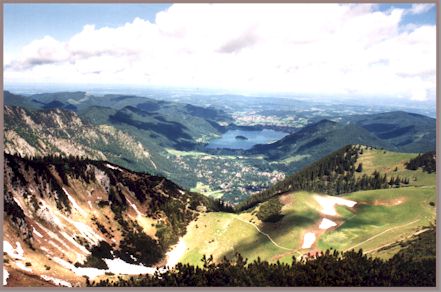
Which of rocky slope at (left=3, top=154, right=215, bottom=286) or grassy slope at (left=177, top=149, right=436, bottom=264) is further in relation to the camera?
grassy slope at (left=177, top=149, right=436, bottom=264)

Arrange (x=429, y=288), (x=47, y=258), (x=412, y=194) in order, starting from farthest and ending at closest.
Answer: (x=412, y=194) < (x=47, y=258) < (x=429, y=288)

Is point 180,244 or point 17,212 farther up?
point 17,212

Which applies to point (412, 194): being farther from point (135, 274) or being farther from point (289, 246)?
point (135, 274)

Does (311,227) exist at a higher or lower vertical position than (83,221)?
lower

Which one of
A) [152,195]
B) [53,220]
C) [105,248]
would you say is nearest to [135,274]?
[105,248]

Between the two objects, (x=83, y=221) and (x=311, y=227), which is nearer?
(x=83, y=221)

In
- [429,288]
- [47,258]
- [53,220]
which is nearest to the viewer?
[429,288]

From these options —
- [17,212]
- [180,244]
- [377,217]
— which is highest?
[17,212]

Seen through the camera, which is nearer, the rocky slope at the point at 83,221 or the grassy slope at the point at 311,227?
the rocky slope at the point at 83,221
